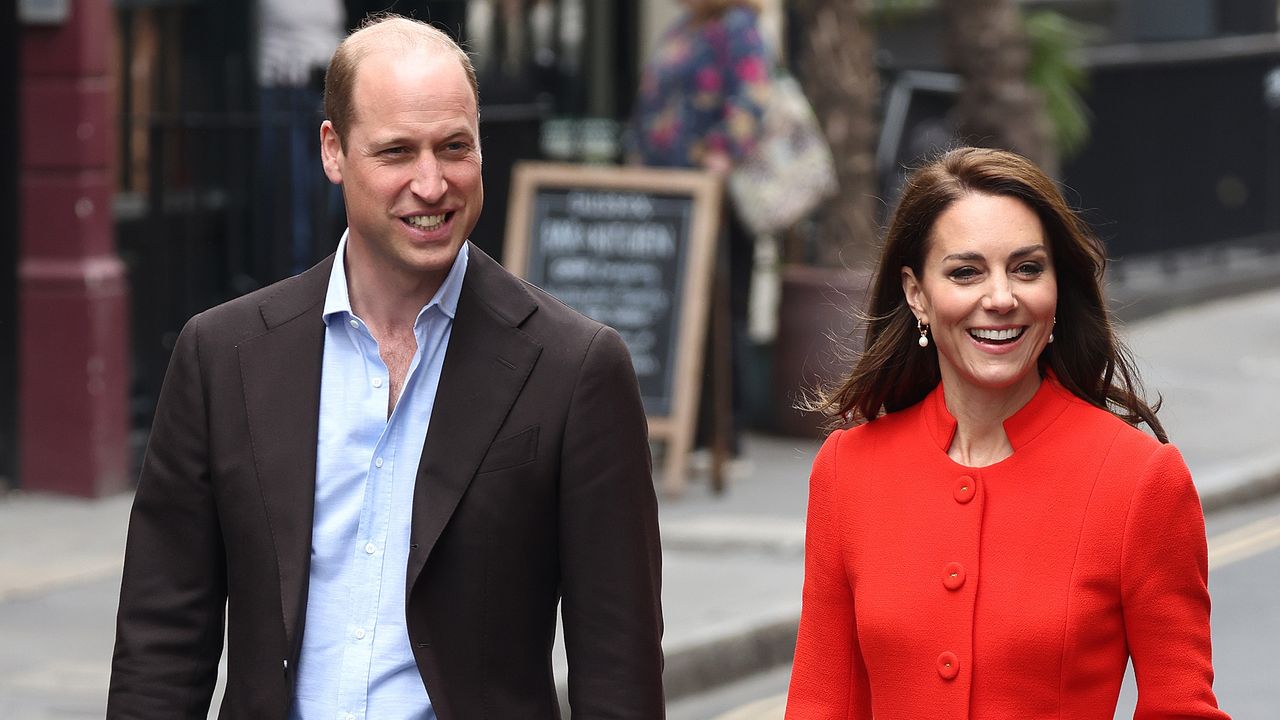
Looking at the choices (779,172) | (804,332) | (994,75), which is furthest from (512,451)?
(994,75)

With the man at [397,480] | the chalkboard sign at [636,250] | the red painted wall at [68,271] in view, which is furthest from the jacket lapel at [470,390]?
the chalkboard sign at [636,250]

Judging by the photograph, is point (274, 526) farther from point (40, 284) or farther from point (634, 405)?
point (40, 284)

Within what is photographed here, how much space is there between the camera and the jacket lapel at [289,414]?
9.83ft

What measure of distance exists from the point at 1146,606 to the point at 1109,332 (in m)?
0.45

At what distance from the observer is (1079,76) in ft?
49.9

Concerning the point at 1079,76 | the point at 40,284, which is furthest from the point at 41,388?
the point at 1079,76

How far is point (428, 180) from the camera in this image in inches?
119

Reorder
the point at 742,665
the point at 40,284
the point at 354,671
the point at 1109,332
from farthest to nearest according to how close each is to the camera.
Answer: the point at 40,284 < the point at 742,665 < the point at 1109,332 < the point at 354,671

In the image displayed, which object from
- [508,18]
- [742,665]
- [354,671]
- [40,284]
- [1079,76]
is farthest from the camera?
[1079,76]

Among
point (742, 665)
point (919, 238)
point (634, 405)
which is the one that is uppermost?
point (919, 238)

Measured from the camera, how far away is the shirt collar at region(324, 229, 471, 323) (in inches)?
123

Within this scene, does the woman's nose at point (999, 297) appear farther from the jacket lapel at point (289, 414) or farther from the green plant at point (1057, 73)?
the green plant at point (1057, 73)

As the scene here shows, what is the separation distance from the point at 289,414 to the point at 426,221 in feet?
1.08

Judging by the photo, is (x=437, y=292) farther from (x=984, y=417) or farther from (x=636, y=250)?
(x=636, y=250)
